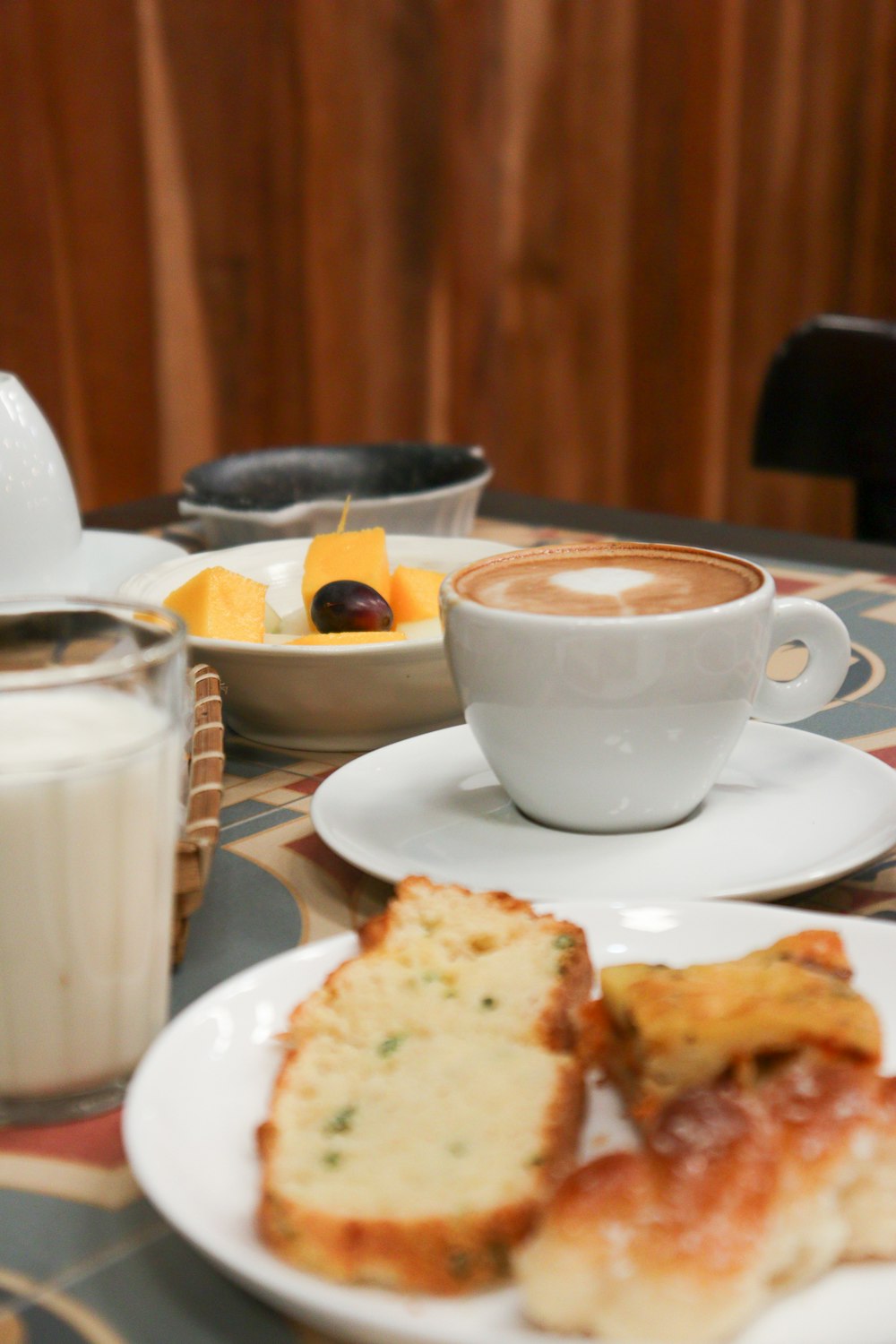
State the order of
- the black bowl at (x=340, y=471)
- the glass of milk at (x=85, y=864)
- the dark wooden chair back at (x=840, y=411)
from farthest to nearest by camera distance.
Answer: the dark wooden chair back at (x=840, y=411) → the black bowl at (x=340, y=471) → the glass of milk at (x=85, y=864)

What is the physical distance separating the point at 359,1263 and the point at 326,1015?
5.3 inches

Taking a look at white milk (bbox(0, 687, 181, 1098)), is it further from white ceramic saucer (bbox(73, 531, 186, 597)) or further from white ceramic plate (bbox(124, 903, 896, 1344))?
white ceramic saucer (bbox(73, 531, 186, 597))

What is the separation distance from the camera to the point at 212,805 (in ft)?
2.26

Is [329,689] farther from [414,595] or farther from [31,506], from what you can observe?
[31,506]

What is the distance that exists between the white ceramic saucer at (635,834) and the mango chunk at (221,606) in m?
0.16

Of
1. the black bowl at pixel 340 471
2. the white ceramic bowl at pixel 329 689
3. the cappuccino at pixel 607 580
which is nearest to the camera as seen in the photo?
A: the cappuccino at pixel 607 580

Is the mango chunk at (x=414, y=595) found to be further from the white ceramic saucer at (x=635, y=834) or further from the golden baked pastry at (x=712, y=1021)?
the golden baked pastry at (x=712, y=1021)

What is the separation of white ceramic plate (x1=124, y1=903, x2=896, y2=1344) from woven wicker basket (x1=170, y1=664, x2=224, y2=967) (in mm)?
74

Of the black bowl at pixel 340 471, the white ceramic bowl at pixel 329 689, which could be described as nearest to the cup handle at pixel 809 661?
the white ceramic bowl at pixel 329 689

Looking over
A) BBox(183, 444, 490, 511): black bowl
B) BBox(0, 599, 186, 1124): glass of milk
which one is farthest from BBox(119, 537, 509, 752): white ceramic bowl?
BBox(183, 444, 490, 511): black bowl

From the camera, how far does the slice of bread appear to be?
1.29ft

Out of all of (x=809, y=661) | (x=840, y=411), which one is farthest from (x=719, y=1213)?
(x=840, y=411)

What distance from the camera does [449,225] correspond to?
3.21 meters

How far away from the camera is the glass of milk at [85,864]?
0.50 metres
